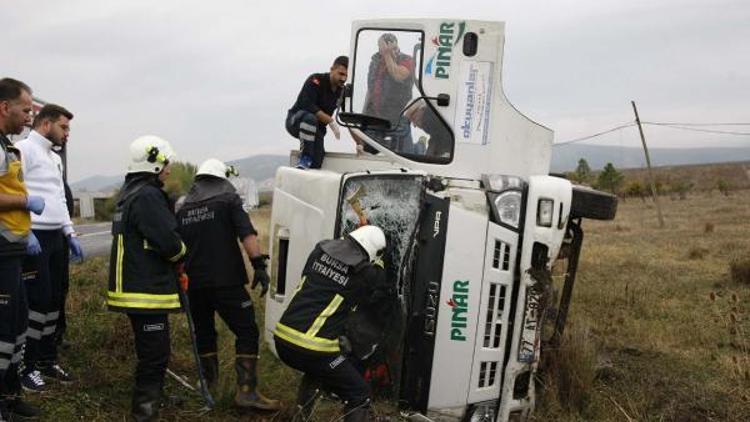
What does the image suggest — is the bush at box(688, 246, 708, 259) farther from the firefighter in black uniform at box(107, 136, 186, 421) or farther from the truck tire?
the firefighter in black uniform at box(107, 136, 186, 421)

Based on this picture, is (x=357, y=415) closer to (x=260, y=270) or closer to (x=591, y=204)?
(x=260, y=270)

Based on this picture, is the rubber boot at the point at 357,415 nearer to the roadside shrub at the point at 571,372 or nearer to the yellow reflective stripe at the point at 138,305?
the yellow reflective stripe at the point at 138,305

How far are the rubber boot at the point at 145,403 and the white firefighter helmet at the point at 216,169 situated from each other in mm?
1558

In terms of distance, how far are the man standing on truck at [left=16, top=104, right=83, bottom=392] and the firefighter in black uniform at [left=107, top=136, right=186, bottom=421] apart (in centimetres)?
73

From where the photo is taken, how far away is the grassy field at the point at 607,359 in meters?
4.96

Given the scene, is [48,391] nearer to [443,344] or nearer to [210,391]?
[210,391]

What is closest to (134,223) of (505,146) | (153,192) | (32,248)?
(153,192)

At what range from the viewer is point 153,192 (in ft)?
14.3

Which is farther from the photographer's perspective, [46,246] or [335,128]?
[335,128]

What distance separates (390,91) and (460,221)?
1.45 m

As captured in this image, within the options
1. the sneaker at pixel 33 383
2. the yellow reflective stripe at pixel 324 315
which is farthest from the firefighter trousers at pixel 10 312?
the yellow reflective stripe at pixel 324 315

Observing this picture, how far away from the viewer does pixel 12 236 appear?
393cm

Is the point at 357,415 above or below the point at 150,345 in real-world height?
below

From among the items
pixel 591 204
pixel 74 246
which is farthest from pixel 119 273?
pixel 591 204
